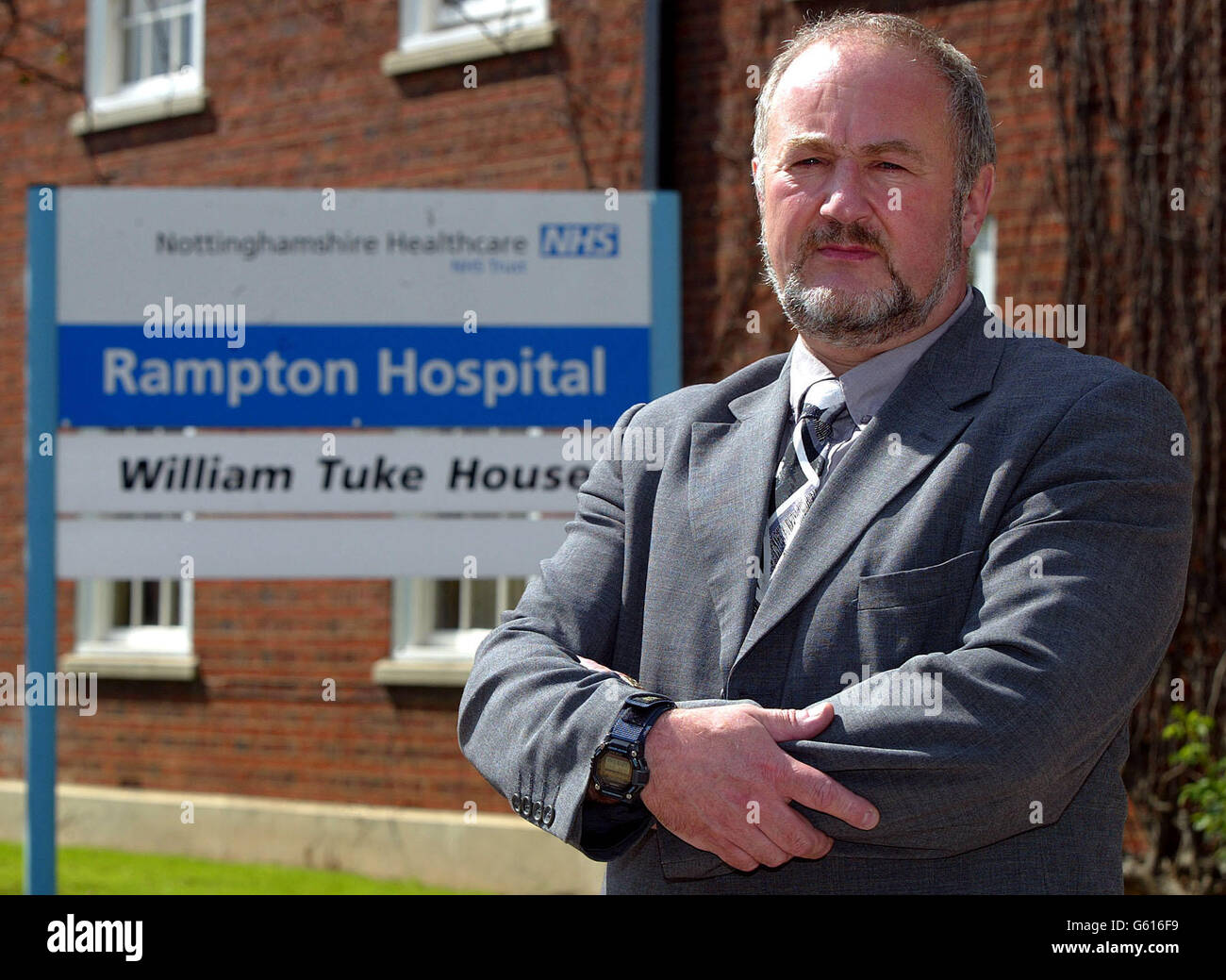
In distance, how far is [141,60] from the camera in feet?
34.6

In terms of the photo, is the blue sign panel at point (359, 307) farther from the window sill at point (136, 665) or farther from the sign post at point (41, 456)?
the window sill at point (136, 665)

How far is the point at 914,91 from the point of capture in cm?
203

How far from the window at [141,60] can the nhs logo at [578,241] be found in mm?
5247

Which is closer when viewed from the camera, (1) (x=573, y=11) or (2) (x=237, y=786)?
(1) (x=573, y=11)

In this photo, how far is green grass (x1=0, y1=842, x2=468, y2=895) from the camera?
27.2 feet

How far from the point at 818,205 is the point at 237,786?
26.9 feet

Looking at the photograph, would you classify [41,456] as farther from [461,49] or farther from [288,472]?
[461,49]

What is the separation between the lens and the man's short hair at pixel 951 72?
2049 millimetres

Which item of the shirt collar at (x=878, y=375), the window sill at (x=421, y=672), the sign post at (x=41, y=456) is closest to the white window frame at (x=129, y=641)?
the window sill at (x=421, y=672)

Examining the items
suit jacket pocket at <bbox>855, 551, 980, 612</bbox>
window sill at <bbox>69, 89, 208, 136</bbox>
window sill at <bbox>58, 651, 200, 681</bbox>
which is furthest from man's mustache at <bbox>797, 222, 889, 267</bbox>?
window sill at <bbox>69, 89, 208, 136</bbox>

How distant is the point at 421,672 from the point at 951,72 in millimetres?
7149
